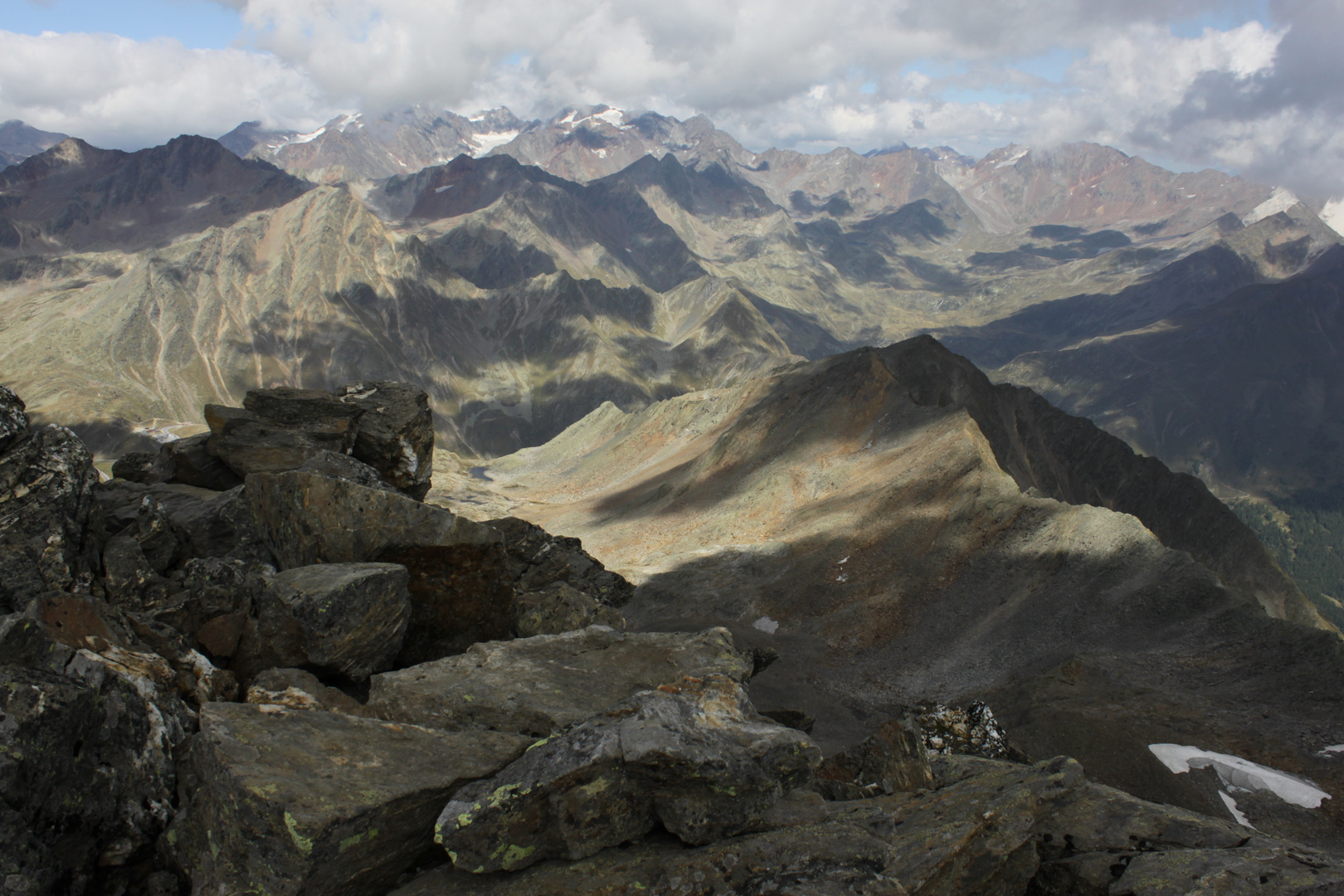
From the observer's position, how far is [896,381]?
78.1 m

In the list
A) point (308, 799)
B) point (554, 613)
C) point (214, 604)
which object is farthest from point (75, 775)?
point (554, 613)

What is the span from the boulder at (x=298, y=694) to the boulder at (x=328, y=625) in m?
1.01

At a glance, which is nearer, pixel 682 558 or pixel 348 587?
pixel 348 587

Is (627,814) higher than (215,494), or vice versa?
(215,494)

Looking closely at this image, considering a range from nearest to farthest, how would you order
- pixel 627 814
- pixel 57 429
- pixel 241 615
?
pixel 627 814
pixel 241 615
pixel 57 429

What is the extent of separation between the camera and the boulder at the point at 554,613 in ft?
58.0

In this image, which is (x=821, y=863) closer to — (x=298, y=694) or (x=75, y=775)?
(x=298, y=694)

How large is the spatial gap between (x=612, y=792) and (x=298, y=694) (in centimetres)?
511

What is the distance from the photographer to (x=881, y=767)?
12.2 m

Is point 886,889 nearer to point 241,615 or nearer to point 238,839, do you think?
point 238,839

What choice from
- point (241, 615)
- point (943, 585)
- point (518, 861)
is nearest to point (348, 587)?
point (241, 615)

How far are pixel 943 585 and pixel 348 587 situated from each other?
38797 mm

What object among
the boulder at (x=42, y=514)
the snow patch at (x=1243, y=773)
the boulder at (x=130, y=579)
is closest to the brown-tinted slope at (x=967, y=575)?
the snow patch at (x=1243, y=773)

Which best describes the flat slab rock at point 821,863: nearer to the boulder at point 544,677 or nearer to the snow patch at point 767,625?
the boulder at point 544,677
